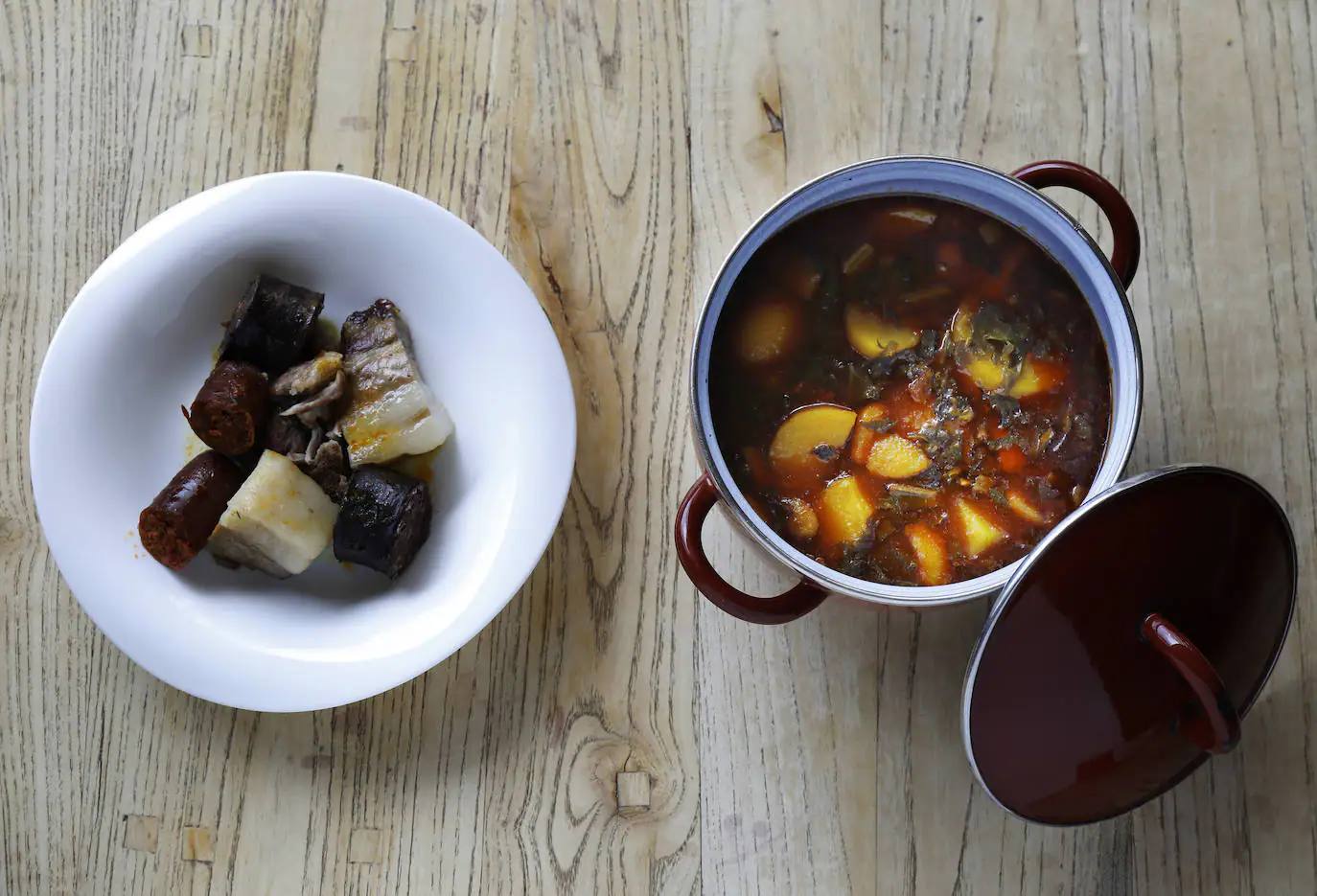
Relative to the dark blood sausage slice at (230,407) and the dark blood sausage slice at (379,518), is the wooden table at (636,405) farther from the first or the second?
the dark blood sausage slice at (230,407)

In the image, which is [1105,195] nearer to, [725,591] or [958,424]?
[958,424]

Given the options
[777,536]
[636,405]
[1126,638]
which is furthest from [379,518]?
[1126,638]

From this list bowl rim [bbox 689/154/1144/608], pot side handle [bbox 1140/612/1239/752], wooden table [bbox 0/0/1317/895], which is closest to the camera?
pot side handle [bbox 1140/612/1239/752]

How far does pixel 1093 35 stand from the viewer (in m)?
1.46

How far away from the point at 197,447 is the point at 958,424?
101cm

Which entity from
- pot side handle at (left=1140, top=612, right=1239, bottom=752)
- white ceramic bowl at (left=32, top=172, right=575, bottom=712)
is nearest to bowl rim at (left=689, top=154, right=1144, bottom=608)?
pot side handle at (left=1140, top=612, right=1239, bottom=752)

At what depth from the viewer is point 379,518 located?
1.30 metres

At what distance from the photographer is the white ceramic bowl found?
1.31 metres

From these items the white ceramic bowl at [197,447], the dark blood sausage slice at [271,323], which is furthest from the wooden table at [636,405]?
the dark blood sausage slice at [271,323]

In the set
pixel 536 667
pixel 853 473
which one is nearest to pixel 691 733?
pixel 536 667

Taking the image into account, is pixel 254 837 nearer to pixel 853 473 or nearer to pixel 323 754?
pixel 323 754

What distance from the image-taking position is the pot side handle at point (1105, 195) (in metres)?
1.19

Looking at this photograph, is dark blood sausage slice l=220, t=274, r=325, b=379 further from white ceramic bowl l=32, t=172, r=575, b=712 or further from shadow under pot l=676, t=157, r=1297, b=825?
shadow under pot l=676, t=157, r=1297, b=825

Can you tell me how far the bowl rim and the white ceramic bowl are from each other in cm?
27
